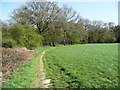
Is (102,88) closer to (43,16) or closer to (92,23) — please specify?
(43,16)

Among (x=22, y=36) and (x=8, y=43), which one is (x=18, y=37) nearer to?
(x=22, y=36)

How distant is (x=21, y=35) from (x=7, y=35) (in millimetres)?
2281

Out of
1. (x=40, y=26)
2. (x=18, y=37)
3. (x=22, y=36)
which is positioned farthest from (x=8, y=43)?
(x=40, y=26)

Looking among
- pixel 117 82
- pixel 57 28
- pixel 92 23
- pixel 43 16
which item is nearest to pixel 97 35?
pixel 92 23

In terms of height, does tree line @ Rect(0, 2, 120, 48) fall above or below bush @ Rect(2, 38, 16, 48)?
above

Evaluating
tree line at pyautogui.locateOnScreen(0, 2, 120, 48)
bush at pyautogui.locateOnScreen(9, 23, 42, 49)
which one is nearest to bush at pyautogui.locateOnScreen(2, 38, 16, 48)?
tree line at pyautogui.locateOnScreen(0, 2, 120, 48)

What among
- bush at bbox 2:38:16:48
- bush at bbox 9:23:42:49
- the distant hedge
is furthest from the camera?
bush at bbox 9:23:42:49

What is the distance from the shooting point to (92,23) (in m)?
58.5

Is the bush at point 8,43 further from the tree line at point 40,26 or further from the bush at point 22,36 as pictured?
the bush at point 22,36

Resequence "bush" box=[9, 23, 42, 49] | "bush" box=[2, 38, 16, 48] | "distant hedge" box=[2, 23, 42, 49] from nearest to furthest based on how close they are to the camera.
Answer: "bush" box=[2, 38, 16, 48] < "distant hedge" box=[2, 23, 42, 49] < "bush" box=[9, 23, 42, 49]

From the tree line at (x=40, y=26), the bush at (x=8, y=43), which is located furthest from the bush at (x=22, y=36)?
the bush at (x=8, y=43)

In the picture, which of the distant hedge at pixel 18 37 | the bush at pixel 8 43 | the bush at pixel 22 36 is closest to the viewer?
the bush at pixel 8 43

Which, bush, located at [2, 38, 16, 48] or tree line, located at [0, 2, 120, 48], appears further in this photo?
tree line, located at [0, 2, 120, 48]

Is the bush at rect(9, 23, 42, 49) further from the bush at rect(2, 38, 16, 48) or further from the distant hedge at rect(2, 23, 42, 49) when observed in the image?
the bush at rect(2, 38, 16, 48)
